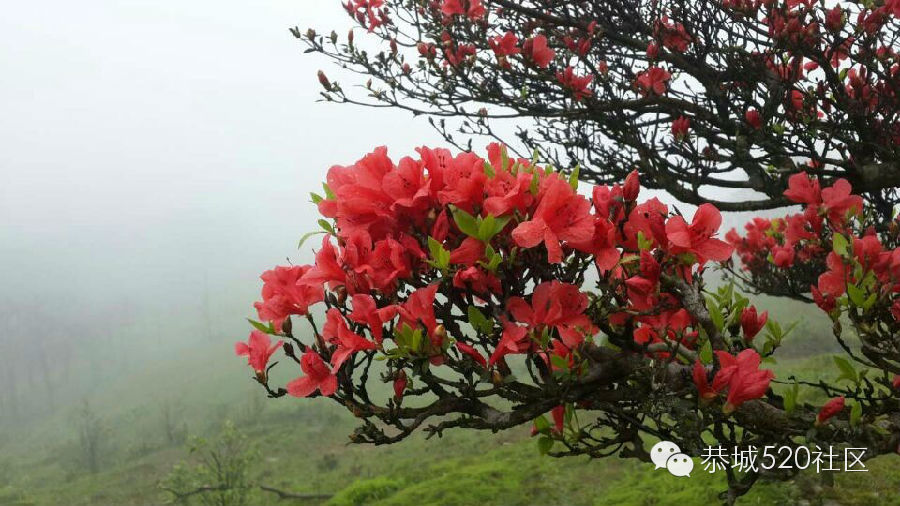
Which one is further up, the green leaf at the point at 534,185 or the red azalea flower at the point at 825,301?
the green leaf at the point at 534,185

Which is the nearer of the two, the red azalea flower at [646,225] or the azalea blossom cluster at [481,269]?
the azalea blossom cluster at [481,269]

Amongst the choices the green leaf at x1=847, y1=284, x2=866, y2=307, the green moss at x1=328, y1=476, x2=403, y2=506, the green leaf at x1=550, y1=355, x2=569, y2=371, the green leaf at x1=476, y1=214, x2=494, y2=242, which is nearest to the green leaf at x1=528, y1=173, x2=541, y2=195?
the green leaf at x1=476, y1=214, x2=494, y2=242

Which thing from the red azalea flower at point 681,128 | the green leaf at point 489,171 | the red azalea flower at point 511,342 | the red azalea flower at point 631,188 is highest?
the red azalea flower at point 681,128

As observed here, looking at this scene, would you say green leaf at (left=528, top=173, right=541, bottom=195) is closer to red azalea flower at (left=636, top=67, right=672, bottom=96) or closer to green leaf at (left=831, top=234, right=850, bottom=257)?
green leaf at (left=831, top=234, right=850, bottom=257)

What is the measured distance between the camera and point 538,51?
3.48m

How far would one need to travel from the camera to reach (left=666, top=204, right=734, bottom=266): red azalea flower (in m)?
1.37

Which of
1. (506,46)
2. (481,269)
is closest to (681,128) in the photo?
(506,46)

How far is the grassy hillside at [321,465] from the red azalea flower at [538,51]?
3.36m

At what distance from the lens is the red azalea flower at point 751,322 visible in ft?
5.19

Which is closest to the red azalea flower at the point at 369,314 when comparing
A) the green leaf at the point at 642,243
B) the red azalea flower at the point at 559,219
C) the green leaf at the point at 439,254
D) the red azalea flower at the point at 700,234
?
the green leaf at the point at 439,254

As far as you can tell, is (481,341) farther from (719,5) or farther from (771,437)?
(719,5)

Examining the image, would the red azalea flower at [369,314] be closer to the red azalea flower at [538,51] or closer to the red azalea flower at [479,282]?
the red azalea flower at [479,282]

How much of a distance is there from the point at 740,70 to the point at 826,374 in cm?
822

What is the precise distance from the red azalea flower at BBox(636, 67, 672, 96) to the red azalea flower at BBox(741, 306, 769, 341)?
2350 mm
